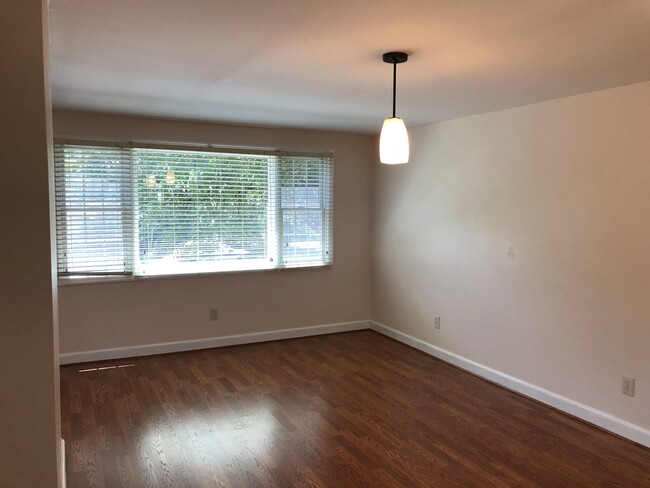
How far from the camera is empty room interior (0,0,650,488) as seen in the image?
195 cm

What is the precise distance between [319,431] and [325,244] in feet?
8.63

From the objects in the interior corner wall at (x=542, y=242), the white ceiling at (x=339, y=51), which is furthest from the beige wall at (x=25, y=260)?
the interior corner wall at (x=542, y=242)

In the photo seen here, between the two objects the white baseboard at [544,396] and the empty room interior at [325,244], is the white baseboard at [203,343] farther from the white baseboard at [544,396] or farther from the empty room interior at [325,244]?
the white baseboard at [544,396]

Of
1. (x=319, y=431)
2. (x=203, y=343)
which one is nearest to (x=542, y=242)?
(x=319, y=431)

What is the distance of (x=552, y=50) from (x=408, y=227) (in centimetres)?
279

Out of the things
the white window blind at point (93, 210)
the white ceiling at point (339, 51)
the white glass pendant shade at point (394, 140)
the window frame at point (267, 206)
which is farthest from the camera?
the window frame at point (267, 206)

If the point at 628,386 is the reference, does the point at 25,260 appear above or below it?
above

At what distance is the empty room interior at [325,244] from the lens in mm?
1948

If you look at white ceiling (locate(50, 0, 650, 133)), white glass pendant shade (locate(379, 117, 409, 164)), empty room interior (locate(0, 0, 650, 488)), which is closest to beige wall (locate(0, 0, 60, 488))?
empty room interior (locate(0, 0, 650, 488))

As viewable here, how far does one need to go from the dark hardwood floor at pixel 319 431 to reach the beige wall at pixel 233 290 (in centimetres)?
39

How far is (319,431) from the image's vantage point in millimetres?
3148

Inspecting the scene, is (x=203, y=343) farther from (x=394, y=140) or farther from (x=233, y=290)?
(x=394, y=140)

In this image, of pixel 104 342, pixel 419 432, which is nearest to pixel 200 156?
pixel 104 342

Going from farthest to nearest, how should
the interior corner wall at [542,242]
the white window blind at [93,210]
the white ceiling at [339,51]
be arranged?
1. the white window blind at [93,210]
2. the interior corner wall at [542,242]
3. the white ceiling at [339,51]
